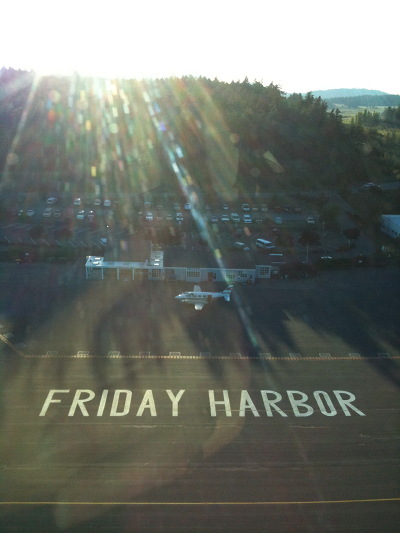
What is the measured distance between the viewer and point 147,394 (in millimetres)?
6324

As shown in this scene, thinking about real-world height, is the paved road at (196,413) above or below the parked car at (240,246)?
below

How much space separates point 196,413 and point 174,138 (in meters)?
19.2

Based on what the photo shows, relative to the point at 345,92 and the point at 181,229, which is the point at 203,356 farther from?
the point at 345,92

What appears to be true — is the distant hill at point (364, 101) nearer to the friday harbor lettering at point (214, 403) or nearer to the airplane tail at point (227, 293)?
the airplane tail at point (227, 293)

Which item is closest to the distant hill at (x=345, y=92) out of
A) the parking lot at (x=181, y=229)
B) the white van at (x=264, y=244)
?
the parking lot at (x=181, y=229)

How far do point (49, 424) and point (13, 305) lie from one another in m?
3.70

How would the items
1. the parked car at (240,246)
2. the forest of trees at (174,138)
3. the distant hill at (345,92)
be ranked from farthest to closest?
1. the distant hill at (345,92)
2. the forest of trees at (174,138)
3. the parked car at (240,246)

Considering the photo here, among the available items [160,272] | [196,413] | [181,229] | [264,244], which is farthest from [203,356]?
[181,229]

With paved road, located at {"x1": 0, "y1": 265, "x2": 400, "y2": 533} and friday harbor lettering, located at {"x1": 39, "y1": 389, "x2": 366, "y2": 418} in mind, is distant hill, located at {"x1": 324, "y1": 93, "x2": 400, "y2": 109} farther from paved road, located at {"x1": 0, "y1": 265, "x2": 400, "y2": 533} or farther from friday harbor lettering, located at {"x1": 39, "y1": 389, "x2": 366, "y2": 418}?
friday harbor lettering, located at {"x1": 39, "y1": 389, "x2": 366, "y2": 418}

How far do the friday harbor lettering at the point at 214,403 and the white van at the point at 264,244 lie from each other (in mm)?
6477

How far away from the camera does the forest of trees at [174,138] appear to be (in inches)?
831

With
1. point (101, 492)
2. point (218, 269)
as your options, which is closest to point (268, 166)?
point (218, 269)

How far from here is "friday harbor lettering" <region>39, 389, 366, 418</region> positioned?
5.98 m

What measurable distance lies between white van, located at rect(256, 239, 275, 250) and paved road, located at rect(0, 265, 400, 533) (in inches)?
131
